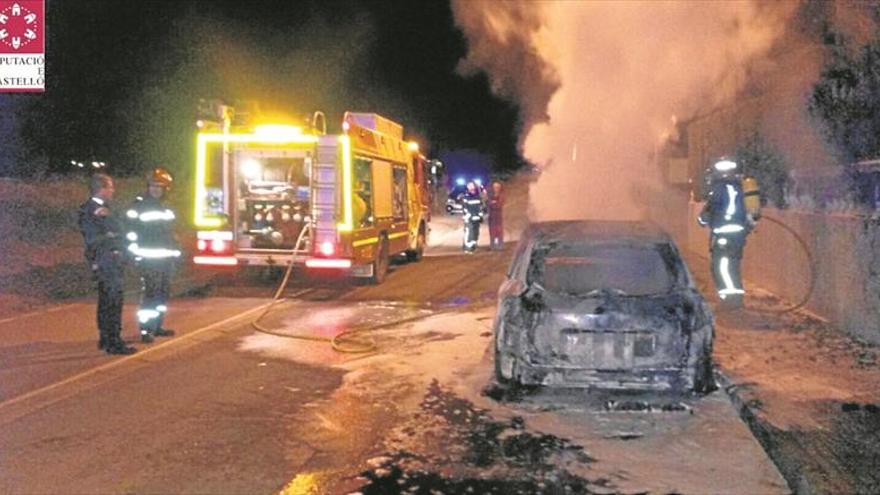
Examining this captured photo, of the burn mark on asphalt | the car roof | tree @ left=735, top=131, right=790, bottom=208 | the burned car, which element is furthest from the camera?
tree @ left=735, top=131, right=790, bottom=208

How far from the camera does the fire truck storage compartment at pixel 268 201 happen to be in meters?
15.0

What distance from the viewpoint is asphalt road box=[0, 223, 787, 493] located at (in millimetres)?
5742

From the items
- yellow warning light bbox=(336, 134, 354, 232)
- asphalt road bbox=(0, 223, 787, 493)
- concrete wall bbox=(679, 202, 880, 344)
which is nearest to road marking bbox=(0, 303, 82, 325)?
asphalt road bbox=(0, 223, 787, 493)

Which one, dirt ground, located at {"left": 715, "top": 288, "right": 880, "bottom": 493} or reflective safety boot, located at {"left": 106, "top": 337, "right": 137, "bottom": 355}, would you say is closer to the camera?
dirt ground, located at {"left": 715, "top": 288, "right": 880, "bottom": 493}

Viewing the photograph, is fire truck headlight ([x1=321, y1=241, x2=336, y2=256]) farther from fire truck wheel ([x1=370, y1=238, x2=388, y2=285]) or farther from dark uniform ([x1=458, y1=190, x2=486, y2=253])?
dark uniform ([x1=458, y1=190, x2=486, y2=253])

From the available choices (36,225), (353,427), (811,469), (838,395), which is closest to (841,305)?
(838,395)

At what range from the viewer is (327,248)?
14328 mm

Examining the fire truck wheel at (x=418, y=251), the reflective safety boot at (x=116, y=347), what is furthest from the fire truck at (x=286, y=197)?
the reflective safety boot at (x=116, y=347)

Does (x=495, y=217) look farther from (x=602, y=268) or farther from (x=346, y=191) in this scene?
(x=602, y=268)

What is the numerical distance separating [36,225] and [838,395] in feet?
70.2

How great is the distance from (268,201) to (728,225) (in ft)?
22.4

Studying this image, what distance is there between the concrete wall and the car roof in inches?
96.8

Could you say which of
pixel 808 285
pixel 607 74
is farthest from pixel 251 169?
pixel 607 74

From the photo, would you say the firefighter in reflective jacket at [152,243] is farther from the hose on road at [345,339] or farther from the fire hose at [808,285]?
the fire hose at [808,285]
